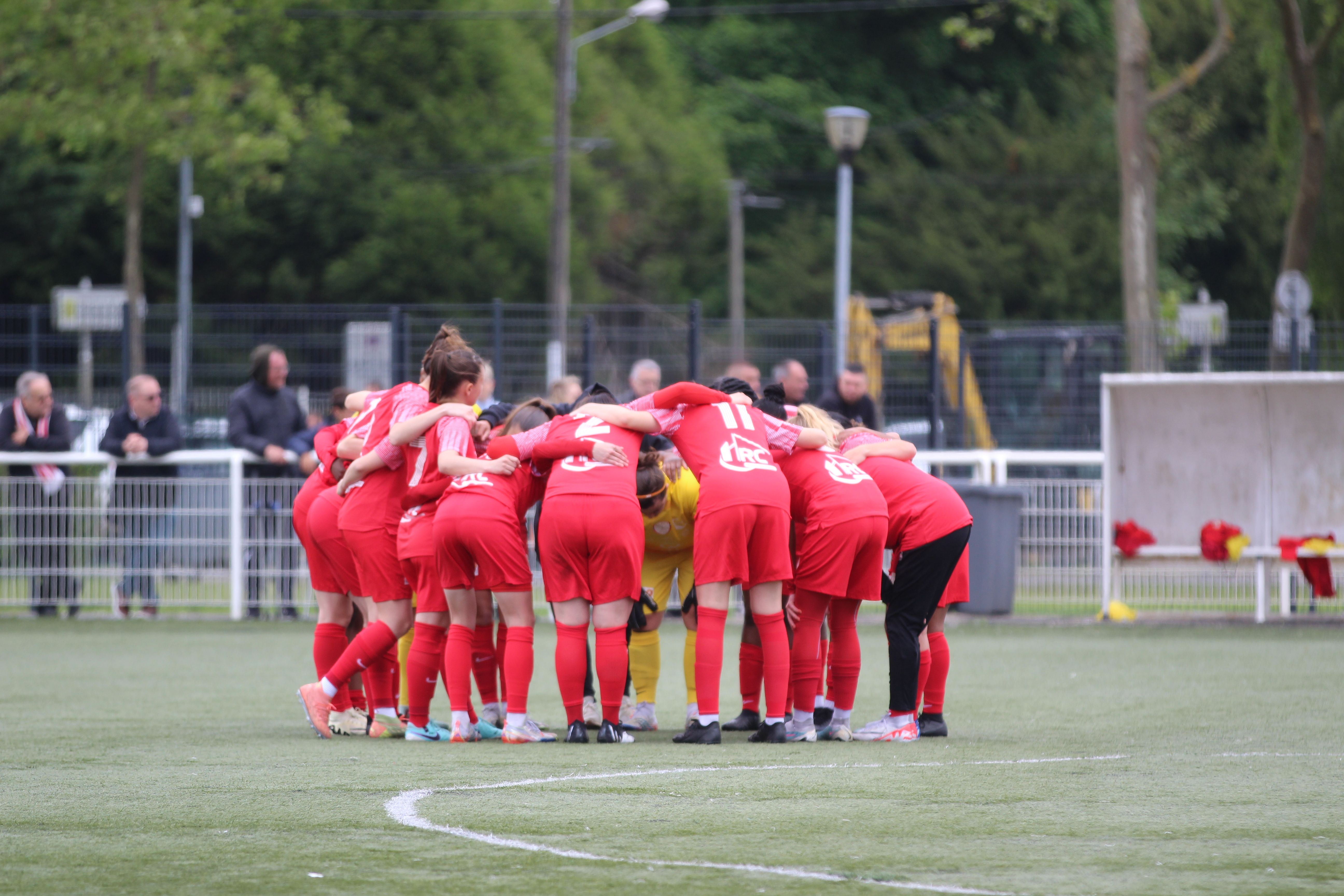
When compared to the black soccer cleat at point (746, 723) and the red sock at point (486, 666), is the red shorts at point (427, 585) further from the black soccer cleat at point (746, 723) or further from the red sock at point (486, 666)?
the black soccer cleat at point (746, 723)

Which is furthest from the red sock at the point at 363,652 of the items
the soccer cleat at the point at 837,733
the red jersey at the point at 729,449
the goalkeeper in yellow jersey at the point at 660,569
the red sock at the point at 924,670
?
the red sock at the point at 924,670

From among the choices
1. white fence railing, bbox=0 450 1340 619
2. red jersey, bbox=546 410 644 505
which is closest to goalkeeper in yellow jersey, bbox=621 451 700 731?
red jersey, bbox=546 410 644 505

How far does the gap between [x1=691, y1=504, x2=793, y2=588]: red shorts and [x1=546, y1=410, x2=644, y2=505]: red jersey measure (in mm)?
352

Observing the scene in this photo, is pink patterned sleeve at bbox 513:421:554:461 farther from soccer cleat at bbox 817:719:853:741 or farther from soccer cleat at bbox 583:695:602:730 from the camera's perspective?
soccer cleat at bbox 817:719:853:741

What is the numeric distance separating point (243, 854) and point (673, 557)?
3690 millimetres

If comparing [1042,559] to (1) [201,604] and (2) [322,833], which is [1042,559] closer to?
(1) [201,604]

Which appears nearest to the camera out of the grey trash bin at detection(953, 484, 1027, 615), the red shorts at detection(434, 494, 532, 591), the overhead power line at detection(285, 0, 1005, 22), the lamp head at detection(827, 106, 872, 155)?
the red shorts at detection(434, 494, 532, 591)

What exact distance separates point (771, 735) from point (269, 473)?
7579 millimetres

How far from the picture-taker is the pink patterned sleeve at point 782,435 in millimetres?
7508

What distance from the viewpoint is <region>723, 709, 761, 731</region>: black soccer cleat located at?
788cm

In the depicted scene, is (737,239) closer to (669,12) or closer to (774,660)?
(669,12)

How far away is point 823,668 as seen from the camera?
26.0 feet

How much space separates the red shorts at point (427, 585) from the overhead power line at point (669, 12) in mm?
25328

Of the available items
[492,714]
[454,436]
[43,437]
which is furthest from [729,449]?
[43,437]
